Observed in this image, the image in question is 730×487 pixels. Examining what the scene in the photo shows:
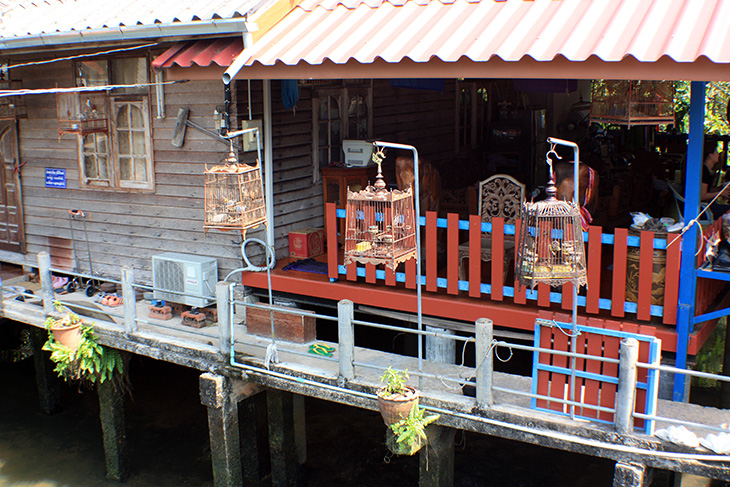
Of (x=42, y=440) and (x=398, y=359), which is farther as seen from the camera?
(x=42, y=440)

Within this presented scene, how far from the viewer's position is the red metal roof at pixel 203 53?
24.4 ft

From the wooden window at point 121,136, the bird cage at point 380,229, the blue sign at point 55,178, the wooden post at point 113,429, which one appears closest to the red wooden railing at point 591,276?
the bird cage at point 380,229

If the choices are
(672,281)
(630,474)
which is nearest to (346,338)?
(630,474)

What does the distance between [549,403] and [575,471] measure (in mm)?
3405

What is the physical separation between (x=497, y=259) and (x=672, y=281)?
1641 mm

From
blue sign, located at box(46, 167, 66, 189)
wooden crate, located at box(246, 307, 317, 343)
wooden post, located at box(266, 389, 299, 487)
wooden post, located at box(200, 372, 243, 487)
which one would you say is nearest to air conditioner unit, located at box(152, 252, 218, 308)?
wooden crate, located at box(246, 307, 317, 343)

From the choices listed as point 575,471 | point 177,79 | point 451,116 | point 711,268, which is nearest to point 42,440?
point 177,79

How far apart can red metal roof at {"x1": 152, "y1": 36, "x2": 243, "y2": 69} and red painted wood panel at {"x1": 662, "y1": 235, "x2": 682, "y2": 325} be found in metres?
4.53

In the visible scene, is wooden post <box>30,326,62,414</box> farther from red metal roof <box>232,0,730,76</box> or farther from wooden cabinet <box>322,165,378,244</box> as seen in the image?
red metal roof <box>232,0,730,76</box>

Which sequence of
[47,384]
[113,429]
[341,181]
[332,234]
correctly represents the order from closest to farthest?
[332,234] < [113,429] < [341,181] < [47,384]

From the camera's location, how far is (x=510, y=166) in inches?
503

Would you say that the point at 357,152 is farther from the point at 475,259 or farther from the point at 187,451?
the point at 187,451

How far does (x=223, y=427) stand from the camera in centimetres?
816

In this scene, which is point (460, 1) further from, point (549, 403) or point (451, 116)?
point (451, 116)
